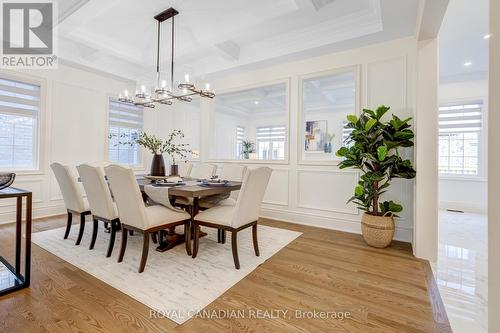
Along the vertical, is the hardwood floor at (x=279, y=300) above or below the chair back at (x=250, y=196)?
below

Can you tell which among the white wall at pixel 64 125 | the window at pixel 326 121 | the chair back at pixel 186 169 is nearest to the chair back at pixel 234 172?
the chair back at pixel 186 169

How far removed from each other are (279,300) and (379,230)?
169 cm

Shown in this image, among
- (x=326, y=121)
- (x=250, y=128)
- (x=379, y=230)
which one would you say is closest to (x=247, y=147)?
(x=250, y=128)

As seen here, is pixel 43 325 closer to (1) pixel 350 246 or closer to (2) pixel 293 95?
(1) pixel 350 246

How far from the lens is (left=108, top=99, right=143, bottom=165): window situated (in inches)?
198

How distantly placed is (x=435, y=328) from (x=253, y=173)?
1675 mm

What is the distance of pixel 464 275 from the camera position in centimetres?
223

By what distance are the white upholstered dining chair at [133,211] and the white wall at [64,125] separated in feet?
9.17

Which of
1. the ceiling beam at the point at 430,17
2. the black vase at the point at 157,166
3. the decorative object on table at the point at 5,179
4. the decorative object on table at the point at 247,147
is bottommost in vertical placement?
the decorative object on table at the point at 5,179

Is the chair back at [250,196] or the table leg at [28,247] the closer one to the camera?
the table leg at [28,247]

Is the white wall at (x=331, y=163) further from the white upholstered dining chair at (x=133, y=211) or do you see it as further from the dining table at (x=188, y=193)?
the white upholstered dining chair at (x=133, y=211)

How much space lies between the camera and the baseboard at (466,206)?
4926 mm

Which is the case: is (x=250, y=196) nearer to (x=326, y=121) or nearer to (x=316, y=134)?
(x=316, y=134)

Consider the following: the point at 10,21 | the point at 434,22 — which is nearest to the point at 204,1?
the point at 434,22
